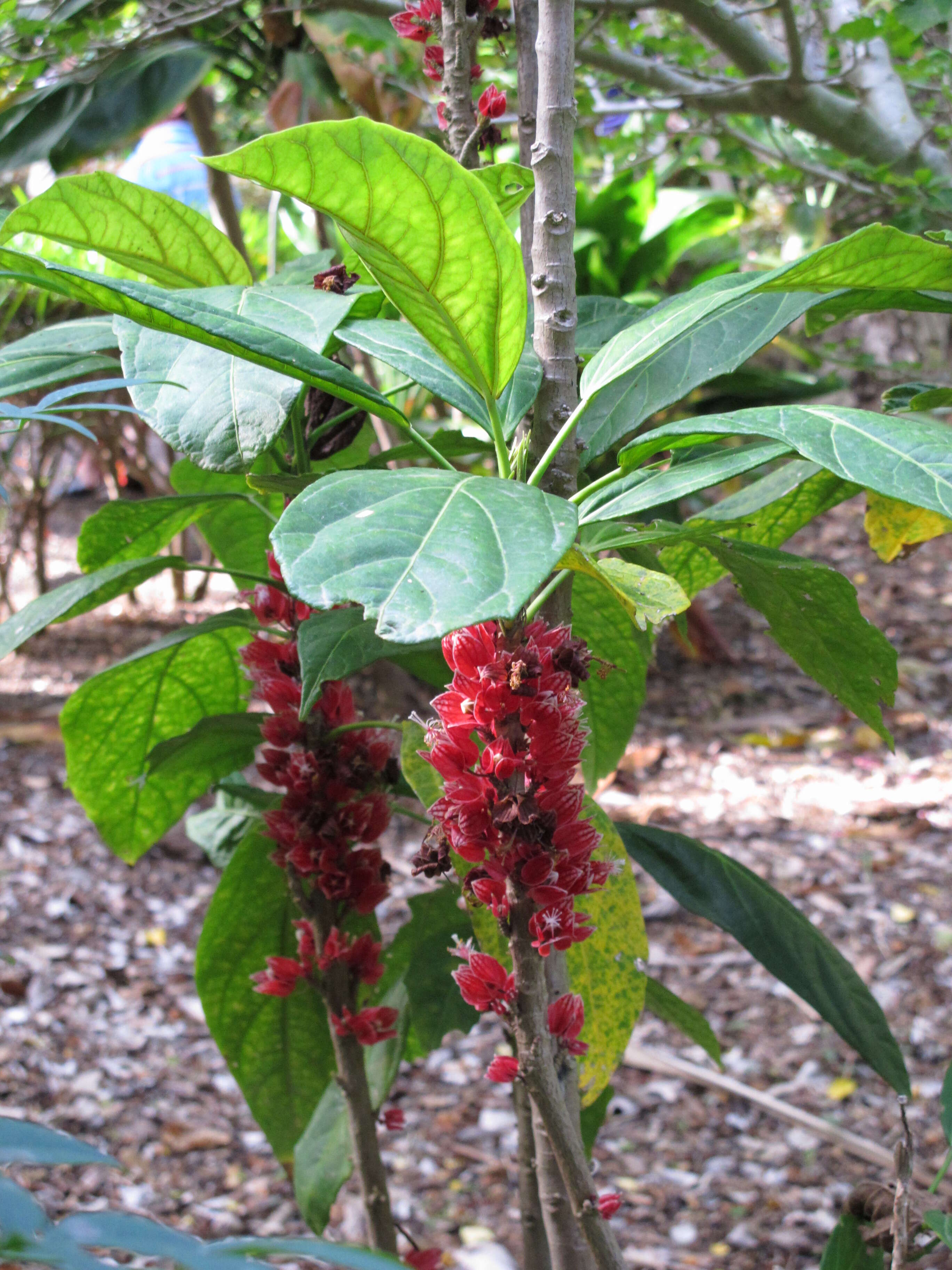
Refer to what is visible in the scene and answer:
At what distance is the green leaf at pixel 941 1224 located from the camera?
1.64ft

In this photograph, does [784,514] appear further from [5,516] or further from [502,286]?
[5,516]

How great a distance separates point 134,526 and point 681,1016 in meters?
0.58

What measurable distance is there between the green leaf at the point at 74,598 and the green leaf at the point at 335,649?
156 mm

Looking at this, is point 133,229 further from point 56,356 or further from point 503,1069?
point 503,1069

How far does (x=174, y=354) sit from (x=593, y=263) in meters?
2.17

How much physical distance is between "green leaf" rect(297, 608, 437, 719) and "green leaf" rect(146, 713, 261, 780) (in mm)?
182

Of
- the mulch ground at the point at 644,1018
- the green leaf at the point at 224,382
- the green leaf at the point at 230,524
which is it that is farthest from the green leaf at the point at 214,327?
the mulch ground at the point at 644,1018

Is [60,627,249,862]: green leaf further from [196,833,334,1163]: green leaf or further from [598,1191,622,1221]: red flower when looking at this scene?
[598,1191,622,1221]: red flower

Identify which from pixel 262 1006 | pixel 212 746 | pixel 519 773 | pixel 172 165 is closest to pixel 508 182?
pixel 519 773

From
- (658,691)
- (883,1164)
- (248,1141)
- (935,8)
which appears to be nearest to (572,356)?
(935,8)

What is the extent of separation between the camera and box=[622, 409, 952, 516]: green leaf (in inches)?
14.9

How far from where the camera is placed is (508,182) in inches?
22.6

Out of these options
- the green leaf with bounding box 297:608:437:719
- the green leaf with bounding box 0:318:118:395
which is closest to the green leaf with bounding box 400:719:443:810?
the green leaf with bounding box 297:608:437:719

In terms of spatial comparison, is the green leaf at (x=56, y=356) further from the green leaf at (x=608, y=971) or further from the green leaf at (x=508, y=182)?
the green leaf at (x=608, y=971)
